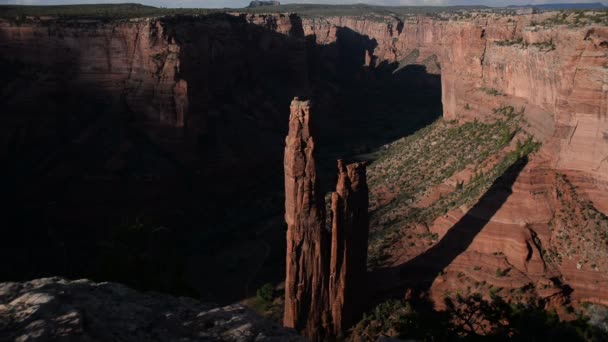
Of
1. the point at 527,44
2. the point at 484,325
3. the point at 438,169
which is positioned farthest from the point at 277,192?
the point at 484,325

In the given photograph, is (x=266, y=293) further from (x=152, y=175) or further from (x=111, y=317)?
(x=111, y=317)

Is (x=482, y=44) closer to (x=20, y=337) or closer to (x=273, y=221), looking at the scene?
(x=273, y=221)

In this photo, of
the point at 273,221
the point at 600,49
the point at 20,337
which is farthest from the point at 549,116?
the point at 20,337

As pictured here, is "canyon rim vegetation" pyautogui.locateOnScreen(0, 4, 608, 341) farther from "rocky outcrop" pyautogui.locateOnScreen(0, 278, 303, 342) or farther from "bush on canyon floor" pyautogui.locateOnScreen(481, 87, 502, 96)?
"bush on canyon floor" pyautogui.locateOnScreen(481, 87, 502, 96)

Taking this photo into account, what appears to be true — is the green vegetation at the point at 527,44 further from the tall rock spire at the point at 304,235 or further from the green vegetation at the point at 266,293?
the green vegetation at the point at 266,293

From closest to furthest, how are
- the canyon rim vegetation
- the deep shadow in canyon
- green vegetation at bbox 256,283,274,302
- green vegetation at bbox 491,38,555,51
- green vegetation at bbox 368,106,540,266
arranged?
the canyon rim vegetation, green vegetation at bbox 256,283,274,302, green vegetation at bbox 368,106,540,266, green vegetation at bbox 491,38,555,51, the deep shadow in canyon

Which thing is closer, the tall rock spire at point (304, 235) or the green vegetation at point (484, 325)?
the green vegetation at point (484, 325)

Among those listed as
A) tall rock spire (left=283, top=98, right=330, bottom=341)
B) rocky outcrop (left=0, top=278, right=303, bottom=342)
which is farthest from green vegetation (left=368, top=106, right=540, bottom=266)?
rocky outcrop (left=0, top=278, right=303, bottom=342)

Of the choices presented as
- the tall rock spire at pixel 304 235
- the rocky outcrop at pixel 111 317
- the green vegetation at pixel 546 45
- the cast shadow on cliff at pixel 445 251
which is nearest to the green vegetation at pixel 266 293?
the tall rock spire at pixel 304 235
